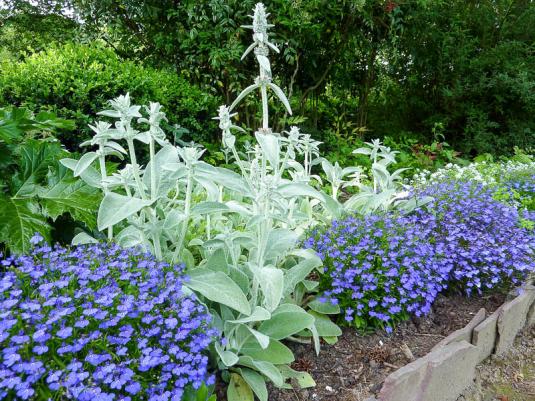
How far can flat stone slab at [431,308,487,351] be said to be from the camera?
238cm

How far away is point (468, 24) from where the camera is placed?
23.4 feet

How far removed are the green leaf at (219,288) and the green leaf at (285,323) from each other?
24 centimetres

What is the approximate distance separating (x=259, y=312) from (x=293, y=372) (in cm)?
35

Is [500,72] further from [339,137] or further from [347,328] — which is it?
[347,328]

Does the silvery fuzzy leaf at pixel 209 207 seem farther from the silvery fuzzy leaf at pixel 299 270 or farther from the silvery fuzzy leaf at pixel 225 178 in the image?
the silvery fuzzy leaf at pixel 299 270

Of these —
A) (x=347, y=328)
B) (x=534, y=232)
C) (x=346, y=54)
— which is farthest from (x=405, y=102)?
(x=347, y=328)

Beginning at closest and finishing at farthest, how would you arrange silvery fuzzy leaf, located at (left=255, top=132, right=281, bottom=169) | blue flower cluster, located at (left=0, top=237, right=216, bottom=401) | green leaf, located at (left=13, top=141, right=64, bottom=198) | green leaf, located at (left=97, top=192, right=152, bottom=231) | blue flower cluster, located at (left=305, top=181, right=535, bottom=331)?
blue flower cluster, located at (left=0, top=237, right=216, bottom=401) < green leaf, located at (left=97, top=192, right=152, bottom=231) < silvery fuzzy leaf, located at (left=255, top=132, right=281, bottom=169) < green leaf, located at (left=13, top=141, right=64, bottom=198) < blue flower cluster, located at (left=305, top=181, right=535, bottom=331)

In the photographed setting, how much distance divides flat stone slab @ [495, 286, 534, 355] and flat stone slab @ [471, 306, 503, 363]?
29 mm

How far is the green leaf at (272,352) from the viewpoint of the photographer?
1.96 meters

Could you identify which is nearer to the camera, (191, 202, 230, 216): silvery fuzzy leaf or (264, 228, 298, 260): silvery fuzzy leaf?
(191, 202, 230, 216): silvery fuzzy leaf

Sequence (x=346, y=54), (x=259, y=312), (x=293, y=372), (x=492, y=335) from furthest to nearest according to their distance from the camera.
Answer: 1. (x=346, y=54)
2. (x=492, y=335)
3. (x=293, y=372)
4. (x=259, y=312)

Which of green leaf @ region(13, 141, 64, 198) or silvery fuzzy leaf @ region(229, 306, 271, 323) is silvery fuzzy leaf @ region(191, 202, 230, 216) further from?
green leaf @ region(13, 141, 64, 198)

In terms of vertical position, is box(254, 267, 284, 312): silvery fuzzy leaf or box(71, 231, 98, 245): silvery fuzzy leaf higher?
box(71, 231, 98, 245): silvery fuzzy leaf

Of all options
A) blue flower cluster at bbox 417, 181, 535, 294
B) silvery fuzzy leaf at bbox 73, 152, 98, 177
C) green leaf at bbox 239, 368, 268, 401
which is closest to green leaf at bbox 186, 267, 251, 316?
green leaf at bbox 239, 368, 268, 401
